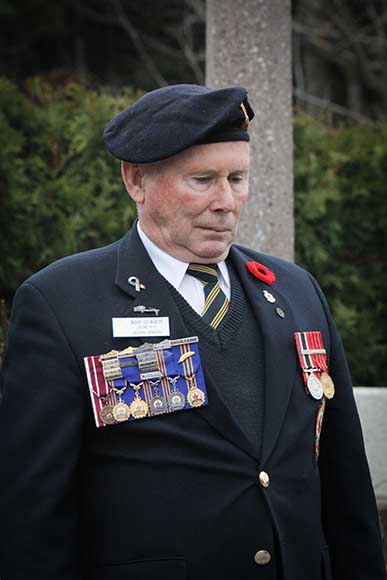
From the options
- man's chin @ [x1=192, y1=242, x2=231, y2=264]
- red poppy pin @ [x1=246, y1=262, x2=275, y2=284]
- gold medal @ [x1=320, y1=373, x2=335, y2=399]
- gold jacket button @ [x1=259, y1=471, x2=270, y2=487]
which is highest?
man's chin @ [x1=192, y1=242, x2=231, y2=264]

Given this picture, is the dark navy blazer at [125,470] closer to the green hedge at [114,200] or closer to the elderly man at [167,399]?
the elderly man at [167,399]

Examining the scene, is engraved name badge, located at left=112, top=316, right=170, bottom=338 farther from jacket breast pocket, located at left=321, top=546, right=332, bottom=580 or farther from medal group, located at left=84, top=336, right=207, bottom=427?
jacket breast pocket, located at left=321, top=546, right=332, bottom=580

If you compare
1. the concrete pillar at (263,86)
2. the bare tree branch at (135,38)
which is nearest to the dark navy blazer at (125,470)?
the concrete pillar at (263,86)

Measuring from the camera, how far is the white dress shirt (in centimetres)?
243

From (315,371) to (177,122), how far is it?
0.79m

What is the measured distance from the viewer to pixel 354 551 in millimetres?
2551

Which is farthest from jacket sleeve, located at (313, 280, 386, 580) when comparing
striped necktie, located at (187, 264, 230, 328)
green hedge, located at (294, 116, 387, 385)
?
green hedge, located at (294, 116, 387, 385)

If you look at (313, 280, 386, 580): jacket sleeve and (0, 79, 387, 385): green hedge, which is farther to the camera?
(0, 79, 387, 385): green hedge

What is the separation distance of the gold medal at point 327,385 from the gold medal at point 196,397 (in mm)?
398

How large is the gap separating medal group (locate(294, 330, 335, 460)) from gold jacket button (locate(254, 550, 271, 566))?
13.6 inches

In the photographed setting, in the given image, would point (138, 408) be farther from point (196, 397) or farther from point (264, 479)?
point (264, 479)

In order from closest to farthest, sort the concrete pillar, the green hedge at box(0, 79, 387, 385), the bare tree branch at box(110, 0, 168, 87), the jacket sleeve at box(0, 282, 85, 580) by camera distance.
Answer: the jacket sleeve at box(0, 282, 85, 580) → the concrete pillar → the green hedge at box(0, 79, 387, 385) → the bare tree branch at box(110, 0, 168, 87)

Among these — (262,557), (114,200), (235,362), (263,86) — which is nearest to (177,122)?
(235,362)

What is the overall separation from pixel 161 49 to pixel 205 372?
38.8ft
